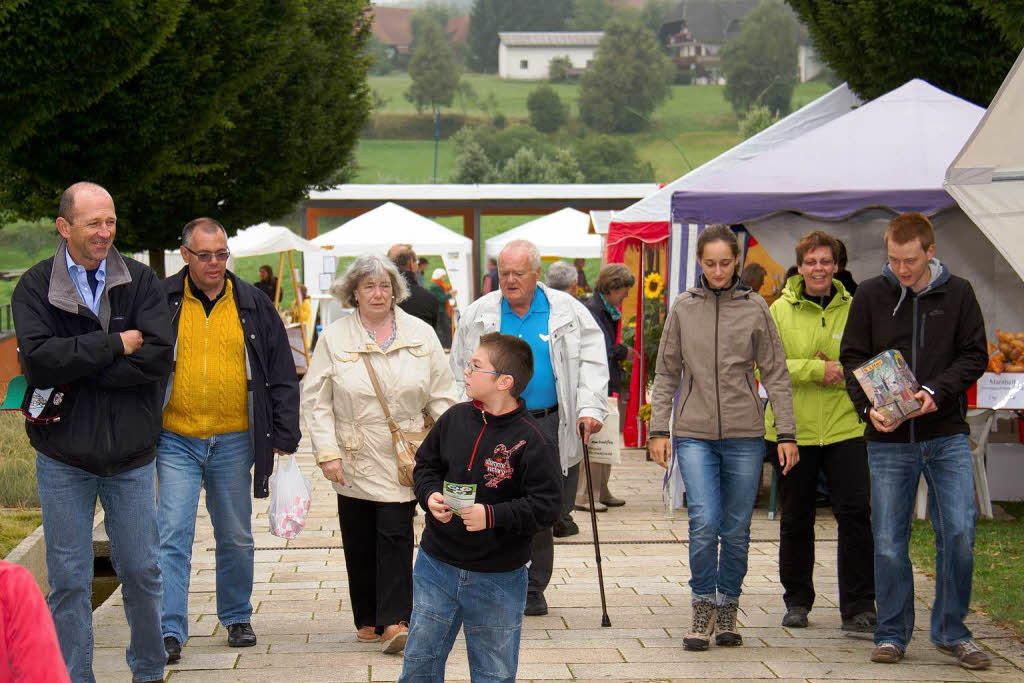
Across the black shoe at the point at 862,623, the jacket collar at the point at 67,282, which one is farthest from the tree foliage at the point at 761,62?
the jacket collar at the point at 67,282

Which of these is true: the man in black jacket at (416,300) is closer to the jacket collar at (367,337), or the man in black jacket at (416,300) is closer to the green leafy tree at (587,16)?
the jacket collar at (367,337)

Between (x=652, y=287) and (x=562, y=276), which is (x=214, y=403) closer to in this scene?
(x=562, y=276)

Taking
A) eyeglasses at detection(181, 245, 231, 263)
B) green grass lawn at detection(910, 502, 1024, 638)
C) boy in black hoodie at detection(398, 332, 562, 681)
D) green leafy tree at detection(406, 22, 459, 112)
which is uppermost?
green leafy tree at detection(406, 22, 459, 112)

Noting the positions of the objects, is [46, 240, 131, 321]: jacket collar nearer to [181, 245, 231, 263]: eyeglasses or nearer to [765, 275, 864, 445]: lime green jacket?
[181, 245, 231, 263]: eyeglasses

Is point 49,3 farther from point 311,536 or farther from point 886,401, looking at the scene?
point 886,401

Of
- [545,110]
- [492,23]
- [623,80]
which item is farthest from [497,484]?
[492,23]

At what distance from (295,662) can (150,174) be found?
29.7 ft

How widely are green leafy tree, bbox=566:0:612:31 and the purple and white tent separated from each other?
542 feet

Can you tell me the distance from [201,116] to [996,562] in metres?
9.55

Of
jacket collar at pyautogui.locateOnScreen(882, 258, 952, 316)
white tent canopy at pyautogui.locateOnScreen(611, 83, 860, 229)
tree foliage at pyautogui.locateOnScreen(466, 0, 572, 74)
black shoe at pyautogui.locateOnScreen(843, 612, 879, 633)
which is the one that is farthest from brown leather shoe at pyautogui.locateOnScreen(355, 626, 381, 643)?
tree foliage at pyautogui.locateOnScreen(466, 0, 572, 74)

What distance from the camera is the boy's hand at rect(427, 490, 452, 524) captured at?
425 cm

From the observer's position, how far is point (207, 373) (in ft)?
19.6

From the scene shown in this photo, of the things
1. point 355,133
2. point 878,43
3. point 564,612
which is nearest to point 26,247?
point 355,133

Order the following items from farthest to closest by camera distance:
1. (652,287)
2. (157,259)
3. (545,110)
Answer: (545,110), (157,259), (652,287)
